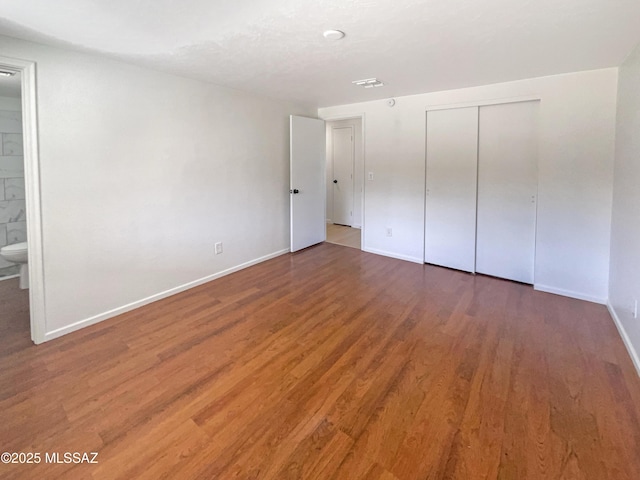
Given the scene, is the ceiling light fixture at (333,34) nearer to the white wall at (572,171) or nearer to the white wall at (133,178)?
the white wall at (133,178)

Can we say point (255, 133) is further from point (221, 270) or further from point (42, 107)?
point (42, 107)

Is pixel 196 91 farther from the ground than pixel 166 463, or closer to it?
farther from the ground

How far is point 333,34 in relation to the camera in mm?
2203

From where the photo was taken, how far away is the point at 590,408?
1771mm

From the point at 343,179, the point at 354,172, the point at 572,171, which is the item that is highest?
the point at 354,172

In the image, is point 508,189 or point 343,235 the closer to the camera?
point 508,189

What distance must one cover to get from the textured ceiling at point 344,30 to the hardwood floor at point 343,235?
2900mm

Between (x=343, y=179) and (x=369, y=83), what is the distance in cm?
352

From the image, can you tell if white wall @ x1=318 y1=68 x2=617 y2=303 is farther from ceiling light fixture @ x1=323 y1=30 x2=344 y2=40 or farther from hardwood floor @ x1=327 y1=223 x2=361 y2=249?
hardwood floor @ x1=327 y1=223 x2=361 y2=249

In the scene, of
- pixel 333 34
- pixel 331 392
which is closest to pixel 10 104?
pixel 333 34

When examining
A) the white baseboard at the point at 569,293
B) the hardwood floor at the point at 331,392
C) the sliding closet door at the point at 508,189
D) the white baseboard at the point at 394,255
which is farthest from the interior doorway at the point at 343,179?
the hardwood floor at the point at 331,392

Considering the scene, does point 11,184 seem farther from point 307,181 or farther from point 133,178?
point 307,181

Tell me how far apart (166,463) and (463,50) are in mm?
3314

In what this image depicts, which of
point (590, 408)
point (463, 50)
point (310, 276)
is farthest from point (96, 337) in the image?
point (463, 50)
